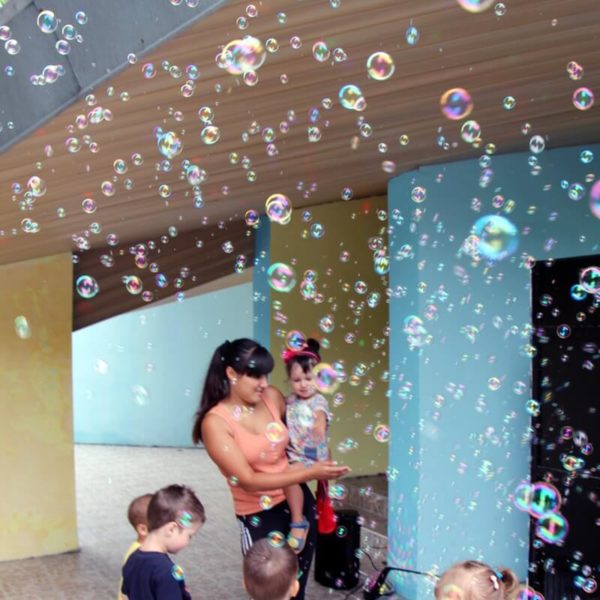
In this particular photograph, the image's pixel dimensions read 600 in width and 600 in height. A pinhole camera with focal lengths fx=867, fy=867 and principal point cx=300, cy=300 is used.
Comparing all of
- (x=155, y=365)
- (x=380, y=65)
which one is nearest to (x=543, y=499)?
(x=380, y=65)

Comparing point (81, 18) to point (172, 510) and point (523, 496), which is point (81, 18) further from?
point (523, 496)

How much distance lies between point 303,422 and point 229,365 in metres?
0.51

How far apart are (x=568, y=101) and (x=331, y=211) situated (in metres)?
3.90

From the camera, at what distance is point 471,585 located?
6.72 ft

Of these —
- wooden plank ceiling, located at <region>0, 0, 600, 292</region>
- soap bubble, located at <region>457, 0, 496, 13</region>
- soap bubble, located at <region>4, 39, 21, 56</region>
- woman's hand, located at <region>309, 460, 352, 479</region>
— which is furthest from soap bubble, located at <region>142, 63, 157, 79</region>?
woman's hand, located at <region>309, 460, 352, 479</region>

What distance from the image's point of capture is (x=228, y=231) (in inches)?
282

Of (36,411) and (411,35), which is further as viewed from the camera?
(36,411)

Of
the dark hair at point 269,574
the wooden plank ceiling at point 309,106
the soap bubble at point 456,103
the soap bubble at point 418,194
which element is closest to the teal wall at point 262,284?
the wooden plank ceiling at point 309,106

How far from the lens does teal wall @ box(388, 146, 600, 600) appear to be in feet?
15.6

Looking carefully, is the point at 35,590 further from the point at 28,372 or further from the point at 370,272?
the point at 370,272

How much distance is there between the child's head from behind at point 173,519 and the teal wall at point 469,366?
2524 mm

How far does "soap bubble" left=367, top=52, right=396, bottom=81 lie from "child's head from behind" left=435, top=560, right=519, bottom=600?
1.63m

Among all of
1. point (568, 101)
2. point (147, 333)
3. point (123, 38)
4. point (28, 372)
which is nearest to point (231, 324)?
point (147, 333)

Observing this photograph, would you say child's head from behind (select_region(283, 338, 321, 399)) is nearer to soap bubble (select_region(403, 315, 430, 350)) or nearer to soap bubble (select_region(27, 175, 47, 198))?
soap bubble (select_region(27, 175, 47, 198))
